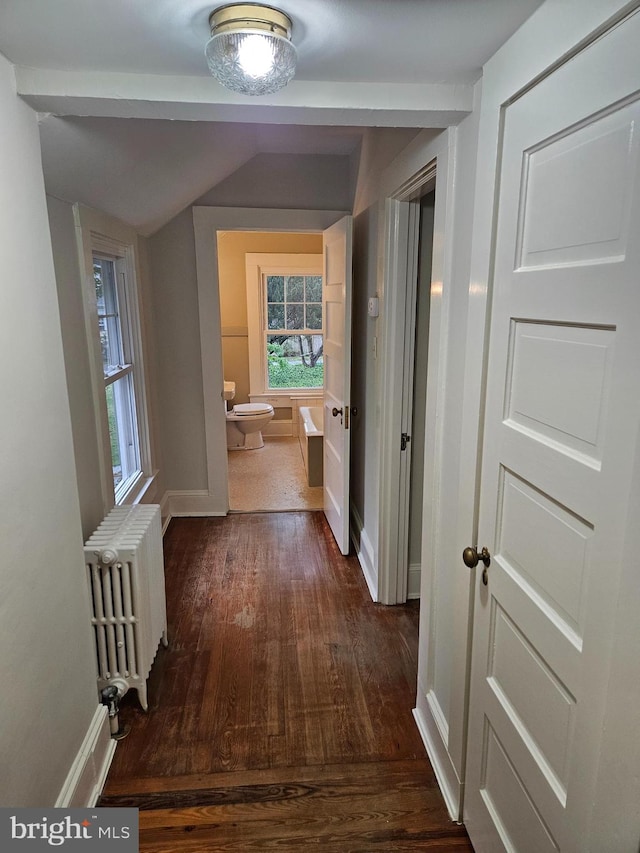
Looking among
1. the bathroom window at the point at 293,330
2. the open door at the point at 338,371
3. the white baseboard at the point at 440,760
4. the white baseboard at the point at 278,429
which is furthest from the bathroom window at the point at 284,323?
the white baseboard at the point at 440,760

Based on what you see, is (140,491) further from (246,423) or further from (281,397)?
(281,397)

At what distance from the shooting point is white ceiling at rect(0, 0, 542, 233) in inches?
37.9

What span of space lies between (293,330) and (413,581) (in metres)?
3.81

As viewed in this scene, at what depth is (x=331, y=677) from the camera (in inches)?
87.6

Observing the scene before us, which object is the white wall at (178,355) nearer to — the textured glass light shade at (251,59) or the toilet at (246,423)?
the toilet at (246,423)

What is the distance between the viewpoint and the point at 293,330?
5988mm

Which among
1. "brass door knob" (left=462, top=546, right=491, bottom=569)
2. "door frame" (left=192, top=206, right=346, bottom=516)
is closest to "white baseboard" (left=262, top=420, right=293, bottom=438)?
"door frame" (left=192, top=206, right=346, bottom=516)

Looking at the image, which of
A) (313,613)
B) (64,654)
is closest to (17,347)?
(64,654)

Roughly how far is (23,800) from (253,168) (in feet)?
11.2

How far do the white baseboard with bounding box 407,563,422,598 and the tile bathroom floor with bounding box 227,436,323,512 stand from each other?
53.0 inches

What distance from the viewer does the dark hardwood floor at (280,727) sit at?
158 cm

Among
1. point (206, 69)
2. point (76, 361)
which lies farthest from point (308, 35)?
point (76, 361)

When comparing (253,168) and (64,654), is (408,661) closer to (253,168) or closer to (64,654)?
(64,654)

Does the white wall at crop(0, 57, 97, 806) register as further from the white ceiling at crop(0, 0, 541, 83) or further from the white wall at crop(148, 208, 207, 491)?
the white wall at crop(148, 208, 207, 491)
